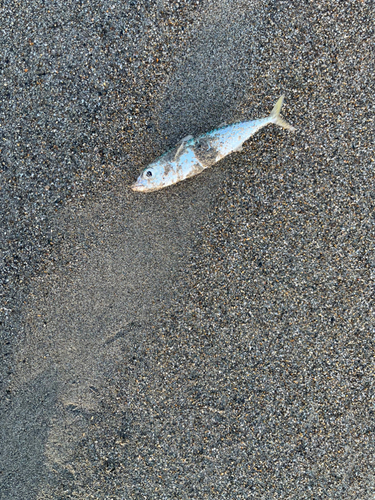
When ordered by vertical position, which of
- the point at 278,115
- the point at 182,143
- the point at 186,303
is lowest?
the point at 186,303

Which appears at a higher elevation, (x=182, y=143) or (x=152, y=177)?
(x=182, y=143)

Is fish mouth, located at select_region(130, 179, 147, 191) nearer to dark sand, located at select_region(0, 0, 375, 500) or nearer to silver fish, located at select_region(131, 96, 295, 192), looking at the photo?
silver fish, located at select_region(131, 96, 295, 192)

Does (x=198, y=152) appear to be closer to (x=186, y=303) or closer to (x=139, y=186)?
(x=139, y=186)

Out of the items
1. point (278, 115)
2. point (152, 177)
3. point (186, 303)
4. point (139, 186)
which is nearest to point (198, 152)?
point (152, 177)

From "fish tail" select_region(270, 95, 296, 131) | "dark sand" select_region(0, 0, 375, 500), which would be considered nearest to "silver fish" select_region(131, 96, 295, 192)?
"fish tail" select_region(270, 95, 296, 131)

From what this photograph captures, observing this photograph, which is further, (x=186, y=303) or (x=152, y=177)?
(x=186, y=303)

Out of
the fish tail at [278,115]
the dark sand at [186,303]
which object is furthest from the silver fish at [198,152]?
the dark sand at [186,303]
